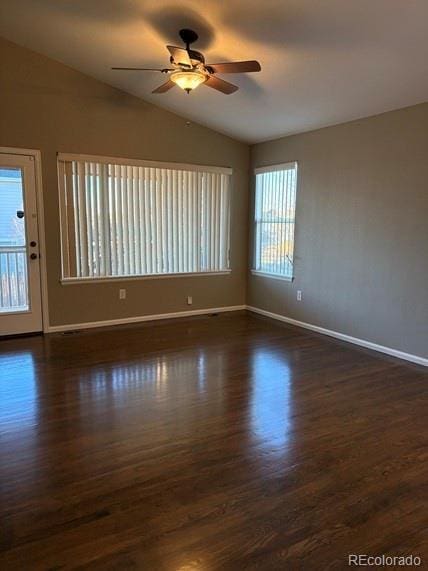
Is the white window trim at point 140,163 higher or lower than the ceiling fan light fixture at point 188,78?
lower

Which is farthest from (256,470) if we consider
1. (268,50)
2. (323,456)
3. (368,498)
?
(268,50)

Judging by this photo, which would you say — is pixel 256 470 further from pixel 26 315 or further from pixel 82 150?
pixel 82 150

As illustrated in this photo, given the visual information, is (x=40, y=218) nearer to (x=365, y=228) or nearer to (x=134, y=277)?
(x=134, y=277)

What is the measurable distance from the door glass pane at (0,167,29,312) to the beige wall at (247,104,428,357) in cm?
330

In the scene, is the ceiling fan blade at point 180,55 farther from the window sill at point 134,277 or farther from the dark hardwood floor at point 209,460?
the window sill at point 134,277

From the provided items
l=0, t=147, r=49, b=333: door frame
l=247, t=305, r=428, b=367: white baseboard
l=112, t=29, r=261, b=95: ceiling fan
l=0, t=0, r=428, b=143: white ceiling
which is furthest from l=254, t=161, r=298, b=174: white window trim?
l=0, t=147, r=49, b=333: door frame

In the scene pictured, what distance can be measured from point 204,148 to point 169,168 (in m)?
0.64

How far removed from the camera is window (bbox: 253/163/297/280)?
Result: 5.47 m

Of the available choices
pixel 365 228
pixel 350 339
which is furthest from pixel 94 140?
pixel 350 339

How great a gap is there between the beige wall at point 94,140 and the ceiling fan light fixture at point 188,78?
2045 mm

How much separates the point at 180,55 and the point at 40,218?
267cm

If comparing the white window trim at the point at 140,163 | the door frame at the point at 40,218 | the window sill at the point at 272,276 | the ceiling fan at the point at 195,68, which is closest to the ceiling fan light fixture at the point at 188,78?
the ceiling fan at the point at 195,68

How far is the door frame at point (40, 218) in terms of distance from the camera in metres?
4.49

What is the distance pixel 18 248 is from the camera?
4.63m
